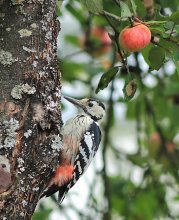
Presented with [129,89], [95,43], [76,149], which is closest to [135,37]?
[129,89]

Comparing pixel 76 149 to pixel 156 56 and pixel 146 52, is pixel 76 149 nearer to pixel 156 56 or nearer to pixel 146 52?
pixel 146 52

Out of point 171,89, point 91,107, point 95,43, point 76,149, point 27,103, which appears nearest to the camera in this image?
point 27,103

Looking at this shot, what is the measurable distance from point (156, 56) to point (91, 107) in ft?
5.04

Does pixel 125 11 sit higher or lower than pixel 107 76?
higher

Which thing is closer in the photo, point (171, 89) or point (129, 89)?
point (129, 89)

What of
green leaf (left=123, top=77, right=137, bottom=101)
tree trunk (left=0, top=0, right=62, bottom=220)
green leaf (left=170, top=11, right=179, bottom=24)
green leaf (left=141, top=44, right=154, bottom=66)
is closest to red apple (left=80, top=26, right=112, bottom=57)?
green leaf (left=141, top=44, right=154, bottom=66)

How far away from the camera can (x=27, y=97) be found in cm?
318

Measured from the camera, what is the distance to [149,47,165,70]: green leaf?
3.33 metres

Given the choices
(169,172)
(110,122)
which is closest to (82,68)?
(110,122)

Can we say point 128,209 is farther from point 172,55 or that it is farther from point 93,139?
point 172,55

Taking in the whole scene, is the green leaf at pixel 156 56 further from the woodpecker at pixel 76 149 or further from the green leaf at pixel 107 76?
the woodpecker at pixel 76 149

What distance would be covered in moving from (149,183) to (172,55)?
2677mm

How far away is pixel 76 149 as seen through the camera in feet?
14.2

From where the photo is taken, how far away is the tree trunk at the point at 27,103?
3.08 meters
